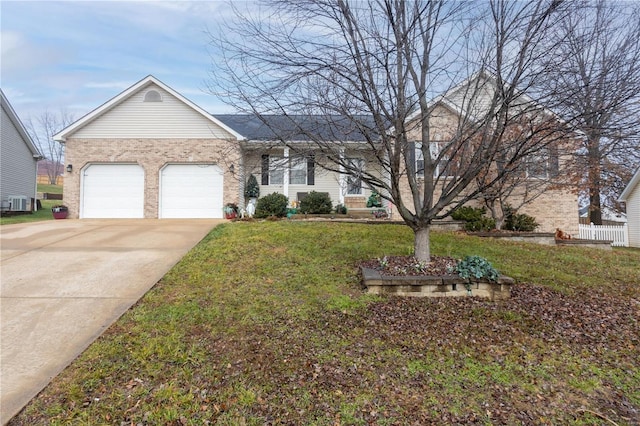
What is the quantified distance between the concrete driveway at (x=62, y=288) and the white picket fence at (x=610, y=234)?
643 inches

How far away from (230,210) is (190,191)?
2.07m

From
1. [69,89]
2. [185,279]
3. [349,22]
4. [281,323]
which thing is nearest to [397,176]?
[349,22]

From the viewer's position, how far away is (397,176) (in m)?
4.84

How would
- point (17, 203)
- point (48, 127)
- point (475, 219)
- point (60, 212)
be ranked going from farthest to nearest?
point (48, 127), point (17, 203), point (60, 212), point (475, 219)

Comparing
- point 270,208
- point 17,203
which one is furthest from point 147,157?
point 17,203

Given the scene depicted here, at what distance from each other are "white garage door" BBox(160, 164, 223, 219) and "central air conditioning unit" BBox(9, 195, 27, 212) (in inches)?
381

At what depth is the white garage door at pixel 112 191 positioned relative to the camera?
1331cm

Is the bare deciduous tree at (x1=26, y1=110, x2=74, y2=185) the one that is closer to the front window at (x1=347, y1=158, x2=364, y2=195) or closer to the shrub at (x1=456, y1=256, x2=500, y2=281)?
the front window at (x1=347, y1=158, x2=364, y2=195)

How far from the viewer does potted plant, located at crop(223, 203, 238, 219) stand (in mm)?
12852

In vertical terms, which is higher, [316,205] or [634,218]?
[316,205]

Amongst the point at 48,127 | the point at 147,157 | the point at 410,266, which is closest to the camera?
the point at 410,266

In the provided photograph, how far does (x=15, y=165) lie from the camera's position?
17734mm

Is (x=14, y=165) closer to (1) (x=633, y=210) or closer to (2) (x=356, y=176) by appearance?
(2) (x=356, y=176)

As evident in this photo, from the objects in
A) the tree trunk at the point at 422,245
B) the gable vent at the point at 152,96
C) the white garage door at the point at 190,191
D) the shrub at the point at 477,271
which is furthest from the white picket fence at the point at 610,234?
the gable vent at the point at 152,96
